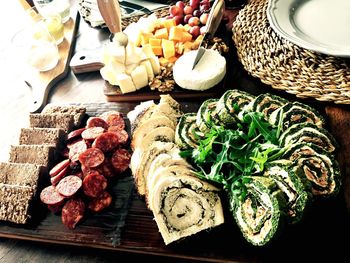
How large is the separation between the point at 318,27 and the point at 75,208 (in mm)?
1796

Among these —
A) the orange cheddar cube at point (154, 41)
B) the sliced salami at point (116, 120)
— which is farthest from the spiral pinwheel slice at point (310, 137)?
the orange cheddar cube at point (154, 41)

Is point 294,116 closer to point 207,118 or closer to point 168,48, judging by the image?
point 207,118

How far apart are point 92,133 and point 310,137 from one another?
3.82ft

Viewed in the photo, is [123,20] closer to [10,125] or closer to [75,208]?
[10,125]

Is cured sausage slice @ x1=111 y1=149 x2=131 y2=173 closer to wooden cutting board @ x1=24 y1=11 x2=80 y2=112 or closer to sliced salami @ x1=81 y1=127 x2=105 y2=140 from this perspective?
sliced salami @ x1=81 y1=127 x2=105 y2=140

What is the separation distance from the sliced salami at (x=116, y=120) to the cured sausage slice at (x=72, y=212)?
54 cm

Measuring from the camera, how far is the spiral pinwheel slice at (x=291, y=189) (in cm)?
146

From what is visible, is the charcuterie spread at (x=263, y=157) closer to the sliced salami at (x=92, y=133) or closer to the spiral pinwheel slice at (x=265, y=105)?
the spiral pinwheel slice at (x=265, y=105)

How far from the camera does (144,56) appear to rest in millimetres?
2438

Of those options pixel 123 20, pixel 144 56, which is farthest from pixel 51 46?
pixel 144 56

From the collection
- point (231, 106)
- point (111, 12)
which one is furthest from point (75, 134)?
point (231, 106)

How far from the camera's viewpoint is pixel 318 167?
5.21 ft

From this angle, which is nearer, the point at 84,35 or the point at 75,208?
the point at 75,208

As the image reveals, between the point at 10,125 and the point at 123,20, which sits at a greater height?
the point at 123,20
